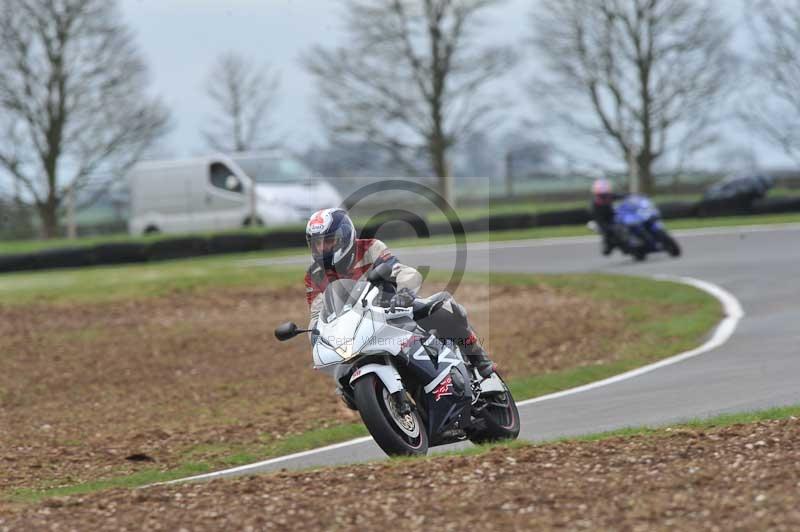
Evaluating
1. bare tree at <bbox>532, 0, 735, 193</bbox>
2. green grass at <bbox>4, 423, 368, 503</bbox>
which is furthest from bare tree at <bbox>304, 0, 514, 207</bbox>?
green grass at <bbox>4, 423, 368, 503</bbox>

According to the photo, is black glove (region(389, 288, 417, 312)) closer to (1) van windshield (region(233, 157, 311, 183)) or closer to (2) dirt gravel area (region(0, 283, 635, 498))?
(2) dirt gravel area (region(0, 283, 635, 498))

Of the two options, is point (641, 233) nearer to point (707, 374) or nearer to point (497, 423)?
point (707, 374)

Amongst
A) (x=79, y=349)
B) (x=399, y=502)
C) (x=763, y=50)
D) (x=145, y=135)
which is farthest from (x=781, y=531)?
(x=145, y=135)

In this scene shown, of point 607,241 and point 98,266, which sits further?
point 98,266

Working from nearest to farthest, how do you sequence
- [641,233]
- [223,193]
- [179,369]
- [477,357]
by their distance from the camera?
[477,357] → [179,369] → [641,233] → [223,193]

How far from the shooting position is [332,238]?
7.74m

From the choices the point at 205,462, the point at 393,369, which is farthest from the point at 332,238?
the point at 205,462

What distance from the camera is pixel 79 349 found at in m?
17.0

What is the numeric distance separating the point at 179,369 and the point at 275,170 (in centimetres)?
1782

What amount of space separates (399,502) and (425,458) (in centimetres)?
102

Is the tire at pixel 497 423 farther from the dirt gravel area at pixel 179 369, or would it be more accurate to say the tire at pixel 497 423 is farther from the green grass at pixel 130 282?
the green grass at pixel 130 282

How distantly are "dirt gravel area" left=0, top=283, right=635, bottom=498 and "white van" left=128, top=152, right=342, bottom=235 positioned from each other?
10.1 m

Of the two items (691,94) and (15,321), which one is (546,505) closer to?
(15,321)

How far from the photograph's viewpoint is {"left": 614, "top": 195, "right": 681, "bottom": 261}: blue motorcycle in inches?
913
